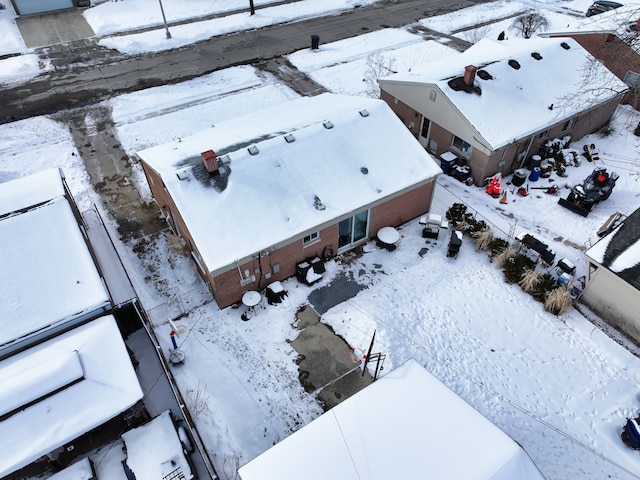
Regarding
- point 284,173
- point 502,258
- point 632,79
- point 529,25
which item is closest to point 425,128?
point 502,258

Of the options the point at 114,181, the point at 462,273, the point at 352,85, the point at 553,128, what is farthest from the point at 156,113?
the point at 553,128

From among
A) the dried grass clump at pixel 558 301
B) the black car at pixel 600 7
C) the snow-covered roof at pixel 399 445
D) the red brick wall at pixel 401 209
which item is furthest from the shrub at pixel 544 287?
the black car at pixel 600 7

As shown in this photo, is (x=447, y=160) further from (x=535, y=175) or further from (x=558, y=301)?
(x=558, y=301)

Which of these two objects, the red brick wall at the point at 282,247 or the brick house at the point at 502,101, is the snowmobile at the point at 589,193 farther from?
the red brick wall at the point at 282,247

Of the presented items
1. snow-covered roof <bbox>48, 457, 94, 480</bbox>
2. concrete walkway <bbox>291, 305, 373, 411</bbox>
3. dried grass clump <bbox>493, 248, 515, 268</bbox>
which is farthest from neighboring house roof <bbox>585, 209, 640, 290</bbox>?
snow-covered roof <bbox>48, 457, 94, 480</bbox>

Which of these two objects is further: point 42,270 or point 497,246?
point 497,246

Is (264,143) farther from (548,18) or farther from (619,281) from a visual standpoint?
(548,18)
